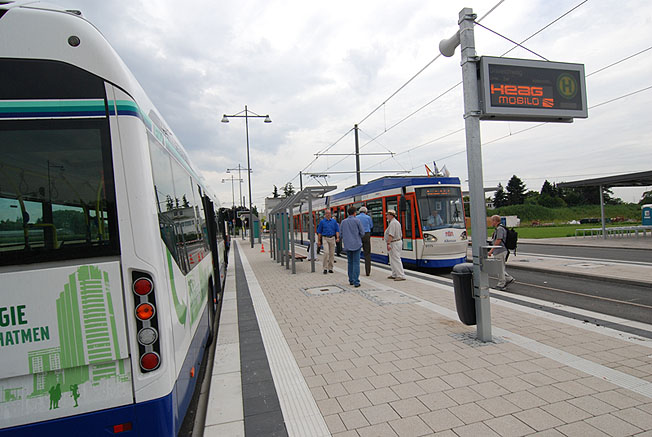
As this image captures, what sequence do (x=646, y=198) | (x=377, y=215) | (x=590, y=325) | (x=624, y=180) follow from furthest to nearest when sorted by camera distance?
(x=646, y=198) → (x=624, y=180) → (x=377, y=215) → (x=590, y=325)

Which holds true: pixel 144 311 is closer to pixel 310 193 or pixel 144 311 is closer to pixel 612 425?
pixel 612 425

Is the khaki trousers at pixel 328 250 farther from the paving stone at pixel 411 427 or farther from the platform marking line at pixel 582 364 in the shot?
the paving stone at pixel 411 427

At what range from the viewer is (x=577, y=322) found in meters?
5.50

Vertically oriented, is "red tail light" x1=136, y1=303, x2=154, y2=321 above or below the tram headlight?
above

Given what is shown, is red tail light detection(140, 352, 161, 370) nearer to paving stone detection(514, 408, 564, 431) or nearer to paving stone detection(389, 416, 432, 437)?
paving stone detection(389, 416, 432, 437)

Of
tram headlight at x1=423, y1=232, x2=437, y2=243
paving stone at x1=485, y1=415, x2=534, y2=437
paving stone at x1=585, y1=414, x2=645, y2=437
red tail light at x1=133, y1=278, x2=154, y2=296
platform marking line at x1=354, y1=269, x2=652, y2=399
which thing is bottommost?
platform marking line at x1=354, y1=269, x2=652, y2=399

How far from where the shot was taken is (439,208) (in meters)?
11.5

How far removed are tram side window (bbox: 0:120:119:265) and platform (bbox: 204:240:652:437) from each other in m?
1.90

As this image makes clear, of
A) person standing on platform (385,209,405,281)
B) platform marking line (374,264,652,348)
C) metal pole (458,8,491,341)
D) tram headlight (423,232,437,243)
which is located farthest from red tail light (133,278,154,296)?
tram headlight (423,232,437,243)

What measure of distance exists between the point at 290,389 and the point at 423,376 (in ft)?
4.37

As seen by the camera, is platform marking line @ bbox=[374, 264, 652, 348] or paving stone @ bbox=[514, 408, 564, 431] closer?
paving stone @ bbox=[514, 408, 564, 431]

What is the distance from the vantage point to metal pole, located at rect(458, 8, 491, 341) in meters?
4.70

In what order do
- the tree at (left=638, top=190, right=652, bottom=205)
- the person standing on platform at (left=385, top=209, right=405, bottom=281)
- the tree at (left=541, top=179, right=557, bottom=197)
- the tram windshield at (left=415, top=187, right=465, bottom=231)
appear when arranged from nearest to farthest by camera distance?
the person standing on platform at (left=385, top=209, right=405, bottom=281)
the tram windshield at (left=415, top=187, right=465, bottom=231)
the tree at (left=638, top=190, right=652, bottom=205)
the tree at (left=541, top=179, right=557, bottom=197)

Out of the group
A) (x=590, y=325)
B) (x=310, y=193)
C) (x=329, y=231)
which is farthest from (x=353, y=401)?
(x=310, y=193)
